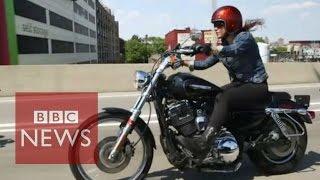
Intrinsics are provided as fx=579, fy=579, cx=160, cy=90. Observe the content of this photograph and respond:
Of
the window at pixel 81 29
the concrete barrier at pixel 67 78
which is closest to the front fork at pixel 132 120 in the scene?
the concrete barrier at pixel 67 78

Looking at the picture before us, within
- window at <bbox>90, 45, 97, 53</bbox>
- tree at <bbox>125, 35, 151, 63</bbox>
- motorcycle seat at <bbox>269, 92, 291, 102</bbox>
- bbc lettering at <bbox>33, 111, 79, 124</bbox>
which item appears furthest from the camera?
tree at <bbox>125, 35, 151, 63</bbox>

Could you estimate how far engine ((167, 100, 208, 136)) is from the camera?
17.8 ft

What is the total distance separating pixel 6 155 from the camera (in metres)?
7.35

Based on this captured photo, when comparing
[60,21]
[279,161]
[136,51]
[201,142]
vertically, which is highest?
[60,21]

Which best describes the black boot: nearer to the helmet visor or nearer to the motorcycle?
the motorcycle

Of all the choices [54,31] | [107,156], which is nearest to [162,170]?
[107,156]

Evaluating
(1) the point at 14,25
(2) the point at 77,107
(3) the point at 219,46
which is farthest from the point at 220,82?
(1) the point at 14,25

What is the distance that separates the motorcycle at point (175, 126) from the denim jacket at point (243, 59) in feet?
0.99

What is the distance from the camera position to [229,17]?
18.4 feet

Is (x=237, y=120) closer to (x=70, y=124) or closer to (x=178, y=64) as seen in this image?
(x=178, y=64)

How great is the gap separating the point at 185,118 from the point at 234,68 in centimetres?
77

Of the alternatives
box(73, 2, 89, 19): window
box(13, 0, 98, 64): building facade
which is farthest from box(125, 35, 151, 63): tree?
box(73, 2, 89, 19): window

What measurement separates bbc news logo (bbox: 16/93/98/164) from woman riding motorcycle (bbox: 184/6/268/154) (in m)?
0.99

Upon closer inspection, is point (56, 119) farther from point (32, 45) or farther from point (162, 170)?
point (32, 45)
